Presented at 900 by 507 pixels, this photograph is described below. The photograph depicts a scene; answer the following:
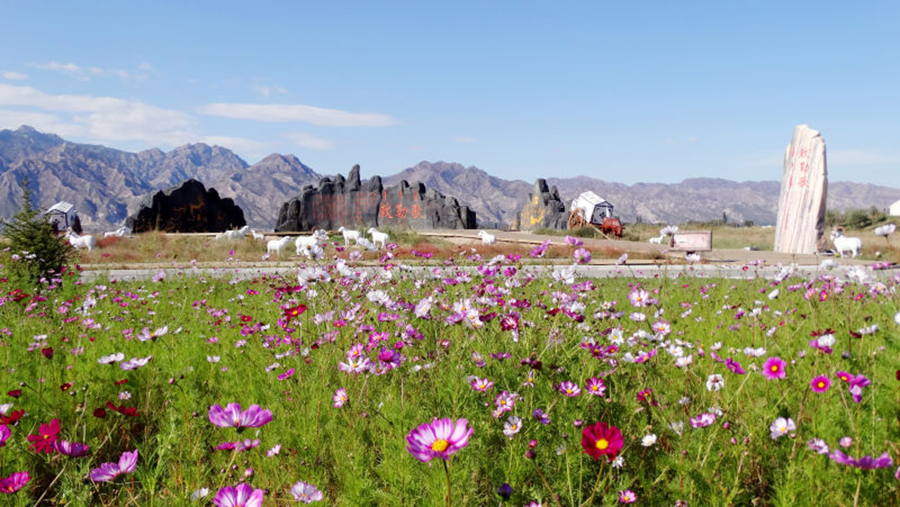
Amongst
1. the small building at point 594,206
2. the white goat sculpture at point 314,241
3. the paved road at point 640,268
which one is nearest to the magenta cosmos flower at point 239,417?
the white goat sculpture at point 314,241

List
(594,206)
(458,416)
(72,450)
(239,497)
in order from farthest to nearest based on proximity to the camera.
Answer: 1. (594,206)
2. (458,416)
3. (72,450)
4. (239,497)

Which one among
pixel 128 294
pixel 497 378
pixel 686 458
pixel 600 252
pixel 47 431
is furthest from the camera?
pixel 600 252

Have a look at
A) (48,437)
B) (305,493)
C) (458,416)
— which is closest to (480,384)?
(458,416)

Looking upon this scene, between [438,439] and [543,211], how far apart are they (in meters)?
41.3

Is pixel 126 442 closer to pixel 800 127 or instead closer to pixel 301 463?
pixel 301 463

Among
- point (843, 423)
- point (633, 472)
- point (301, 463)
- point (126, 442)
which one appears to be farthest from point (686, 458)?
point (126, 442)

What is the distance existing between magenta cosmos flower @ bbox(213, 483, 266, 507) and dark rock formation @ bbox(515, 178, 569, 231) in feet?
128

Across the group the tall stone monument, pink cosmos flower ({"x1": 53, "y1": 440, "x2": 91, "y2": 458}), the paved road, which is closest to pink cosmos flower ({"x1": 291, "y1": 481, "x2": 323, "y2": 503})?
pink cosmos flower ({"x1": 53, "y1": 440, "x2": 91, "y2": 458})

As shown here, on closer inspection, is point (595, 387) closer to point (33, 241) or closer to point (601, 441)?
point (601, 441)

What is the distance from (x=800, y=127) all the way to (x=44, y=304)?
72.3 feet

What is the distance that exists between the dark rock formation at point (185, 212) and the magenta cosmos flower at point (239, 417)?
102 feet

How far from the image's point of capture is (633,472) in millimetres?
2484

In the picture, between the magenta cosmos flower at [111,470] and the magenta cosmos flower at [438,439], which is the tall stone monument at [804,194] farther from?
the magenta cosmos flower at [111,470]

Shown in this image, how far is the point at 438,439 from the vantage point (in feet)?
4.52
